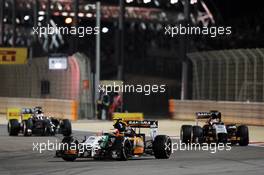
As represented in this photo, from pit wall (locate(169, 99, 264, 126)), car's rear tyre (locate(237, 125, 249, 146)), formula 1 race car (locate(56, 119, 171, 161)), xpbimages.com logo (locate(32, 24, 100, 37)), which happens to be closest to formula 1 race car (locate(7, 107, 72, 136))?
car's rear tyre (locate(237, 125, 249, 146))

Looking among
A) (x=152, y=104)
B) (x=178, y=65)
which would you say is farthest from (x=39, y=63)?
(x=178, y=65)

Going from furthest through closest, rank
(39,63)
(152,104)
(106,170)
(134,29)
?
(134,29), (152,104), (39,63), (106,170)

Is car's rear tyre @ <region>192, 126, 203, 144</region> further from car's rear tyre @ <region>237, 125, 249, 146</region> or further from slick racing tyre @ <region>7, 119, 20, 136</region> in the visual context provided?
slick racing tyre @ <region>7, 119, 20, 136</region>

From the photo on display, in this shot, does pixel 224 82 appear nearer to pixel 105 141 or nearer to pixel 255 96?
pixel 255 96

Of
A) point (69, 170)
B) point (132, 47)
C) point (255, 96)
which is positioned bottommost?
point (69, 170)

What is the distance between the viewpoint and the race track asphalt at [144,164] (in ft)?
44.6

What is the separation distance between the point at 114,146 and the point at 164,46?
48.6m

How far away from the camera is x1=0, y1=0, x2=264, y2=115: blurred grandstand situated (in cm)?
3412

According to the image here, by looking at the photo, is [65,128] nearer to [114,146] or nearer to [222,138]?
[222,138]

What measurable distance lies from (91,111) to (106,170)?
24.7 meters

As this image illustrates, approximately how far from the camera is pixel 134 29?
235ft

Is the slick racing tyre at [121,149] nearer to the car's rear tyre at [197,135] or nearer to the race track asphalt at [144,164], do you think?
the race track asphalt at [144,164]

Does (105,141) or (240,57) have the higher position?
(240,57)

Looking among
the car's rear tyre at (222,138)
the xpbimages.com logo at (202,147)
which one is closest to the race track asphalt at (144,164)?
the xpbimages.com logo at (202,147)
